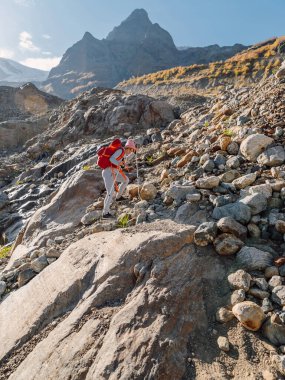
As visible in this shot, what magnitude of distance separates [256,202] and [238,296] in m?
1.83

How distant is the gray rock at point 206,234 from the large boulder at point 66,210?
12.7 ft

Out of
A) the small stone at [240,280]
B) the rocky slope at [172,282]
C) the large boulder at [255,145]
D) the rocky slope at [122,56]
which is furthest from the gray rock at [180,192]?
the rocky slope at [122,56]

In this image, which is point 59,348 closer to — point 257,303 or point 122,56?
point 257,303

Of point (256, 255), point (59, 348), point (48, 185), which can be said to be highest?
point (256, 255)

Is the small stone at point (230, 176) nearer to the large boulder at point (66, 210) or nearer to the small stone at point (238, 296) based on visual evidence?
the small stone at point (238, 296)

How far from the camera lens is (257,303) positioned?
354cm

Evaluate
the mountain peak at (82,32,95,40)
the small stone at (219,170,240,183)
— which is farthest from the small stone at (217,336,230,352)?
the mountain peak at (82,32,95,40)

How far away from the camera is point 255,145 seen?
247 inches

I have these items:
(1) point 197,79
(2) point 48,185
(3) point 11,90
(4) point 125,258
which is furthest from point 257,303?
(3) point 11,90

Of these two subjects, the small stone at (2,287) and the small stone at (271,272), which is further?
the small stone at (2,287)

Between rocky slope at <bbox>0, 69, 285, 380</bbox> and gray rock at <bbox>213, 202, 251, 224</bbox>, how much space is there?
0.06 ft

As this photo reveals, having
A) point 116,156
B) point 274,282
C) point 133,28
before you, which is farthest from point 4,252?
point 133,28

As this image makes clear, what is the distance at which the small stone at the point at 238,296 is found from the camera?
3570 millimetres

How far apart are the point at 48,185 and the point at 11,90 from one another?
39508mm
